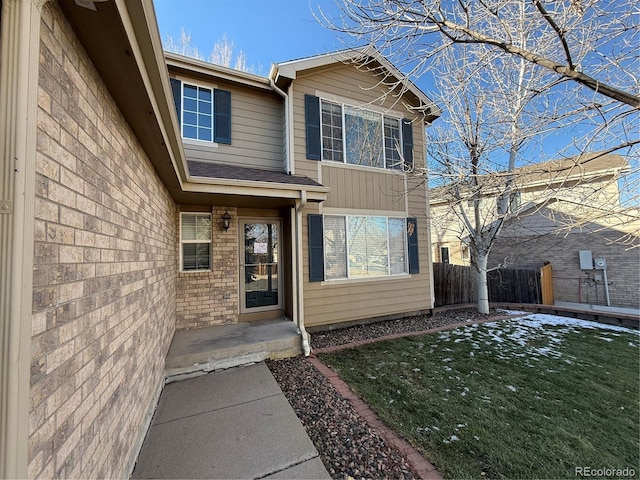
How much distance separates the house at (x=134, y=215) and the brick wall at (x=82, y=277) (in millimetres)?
11

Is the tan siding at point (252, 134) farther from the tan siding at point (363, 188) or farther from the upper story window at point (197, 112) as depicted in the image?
the tan siding at point (363, 188)

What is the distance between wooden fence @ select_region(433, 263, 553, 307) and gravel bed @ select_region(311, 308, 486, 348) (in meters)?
1.12

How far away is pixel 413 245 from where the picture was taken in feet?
23.1

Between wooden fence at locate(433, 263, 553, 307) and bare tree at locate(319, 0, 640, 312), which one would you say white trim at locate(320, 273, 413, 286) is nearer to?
wooden fence at locate(433, 263, 553, 307)

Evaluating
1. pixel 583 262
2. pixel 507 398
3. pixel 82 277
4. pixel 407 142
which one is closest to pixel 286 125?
pixel 407 142

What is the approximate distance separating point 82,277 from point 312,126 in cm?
555

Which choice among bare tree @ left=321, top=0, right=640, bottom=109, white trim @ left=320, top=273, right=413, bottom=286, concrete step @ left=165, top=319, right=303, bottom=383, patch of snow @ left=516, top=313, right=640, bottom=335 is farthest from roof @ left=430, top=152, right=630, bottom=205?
patch of snow @ left=516, top=313, right=640, bottom=335

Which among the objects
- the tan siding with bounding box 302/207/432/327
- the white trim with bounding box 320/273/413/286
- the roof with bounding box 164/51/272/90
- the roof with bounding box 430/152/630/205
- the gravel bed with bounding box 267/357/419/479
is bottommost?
the gravel bed with bounding box 267/357/419/479

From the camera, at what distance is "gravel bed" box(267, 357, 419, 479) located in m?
2.14

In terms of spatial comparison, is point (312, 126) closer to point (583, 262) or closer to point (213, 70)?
point (213, 70)

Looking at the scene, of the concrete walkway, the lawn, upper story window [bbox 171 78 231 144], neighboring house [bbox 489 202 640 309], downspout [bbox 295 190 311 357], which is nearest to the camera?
the concrete walkway

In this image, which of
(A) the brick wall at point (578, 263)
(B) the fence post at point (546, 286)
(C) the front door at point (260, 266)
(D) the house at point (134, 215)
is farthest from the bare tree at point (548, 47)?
(B) the fence post at point (546, 286)

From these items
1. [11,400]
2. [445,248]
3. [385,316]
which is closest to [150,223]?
[11,400]

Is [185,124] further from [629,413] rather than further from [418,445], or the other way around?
[629,413]
